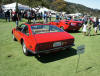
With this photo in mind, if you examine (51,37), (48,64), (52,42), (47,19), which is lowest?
(48,64)

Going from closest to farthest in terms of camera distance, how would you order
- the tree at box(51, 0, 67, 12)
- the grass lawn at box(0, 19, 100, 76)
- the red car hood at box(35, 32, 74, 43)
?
1. the grass lawn at box(0, 19, 100, 76)
2. the red car hood at box(35, 32, 74, 43)
3. the tree at box(51, 0, 67, 12)

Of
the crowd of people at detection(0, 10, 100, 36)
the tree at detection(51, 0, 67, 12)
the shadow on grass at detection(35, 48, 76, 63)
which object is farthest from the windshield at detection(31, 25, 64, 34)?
the tree at detection(51, 0, 67, 12)

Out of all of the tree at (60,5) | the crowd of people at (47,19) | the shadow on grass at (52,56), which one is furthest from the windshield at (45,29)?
the tree at (60,5)

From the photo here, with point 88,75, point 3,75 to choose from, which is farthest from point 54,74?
point 3,75

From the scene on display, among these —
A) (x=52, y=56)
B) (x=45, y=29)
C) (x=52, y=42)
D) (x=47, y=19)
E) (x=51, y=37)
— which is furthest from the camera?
(x=47, y=19)

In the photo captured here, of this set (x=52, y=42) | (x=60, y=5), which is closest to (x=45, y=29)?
(x=52, y=42)

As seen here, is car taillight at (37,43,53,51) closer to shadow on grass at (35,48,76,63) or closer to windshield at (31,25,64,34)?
shadow on grass at (35,48,76,63)

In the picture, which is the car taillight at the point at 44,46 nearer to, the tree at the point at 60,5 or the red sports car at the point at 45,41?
the red sports car at the point at 45,41

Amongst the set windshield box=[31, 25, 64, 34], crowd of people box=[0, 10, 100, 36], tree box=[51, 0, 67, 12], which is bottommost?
windshield box=[31, 25, 64, 34]

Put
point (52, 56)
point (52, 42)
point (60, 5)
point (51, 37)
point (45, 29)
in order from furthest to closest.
Result: point (60, 5) → point (45, 29) → point (52, 56) → point (51, 37) → point (52, 42)

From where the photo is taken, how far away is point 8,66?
14.8 feet

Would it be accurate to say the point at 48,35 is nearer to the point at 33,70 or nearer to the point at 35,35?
the point at 35,35

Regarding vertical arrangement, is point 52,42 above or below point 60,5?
below

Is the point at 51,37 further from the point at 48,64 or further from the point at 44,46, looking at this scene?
the point at 48,64
